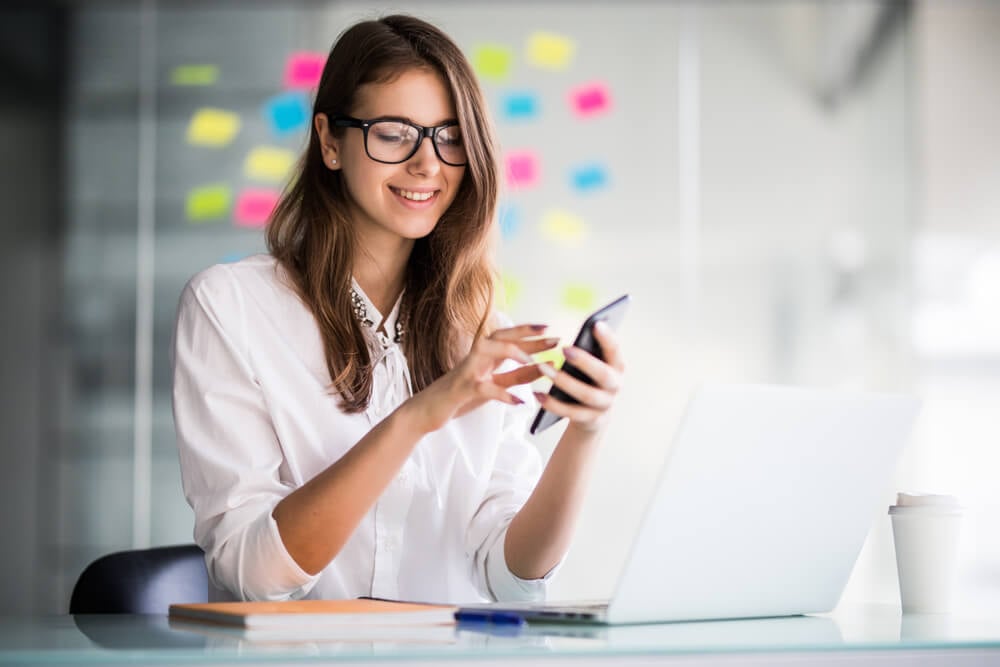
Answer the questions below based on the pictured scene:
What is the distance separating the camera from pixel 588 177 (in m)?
3.58

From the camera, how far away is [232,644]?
2.85ft

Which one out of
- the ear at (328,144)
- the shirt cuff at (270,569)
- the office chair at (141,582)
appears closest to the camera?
the shirt cuff at (270,569)

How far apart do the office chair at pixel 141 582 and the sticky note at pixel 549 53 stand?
2.26 meters

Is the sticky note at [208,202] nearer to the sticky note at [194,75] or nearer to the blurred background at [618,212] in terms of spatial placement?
the blurred background at [618,212]

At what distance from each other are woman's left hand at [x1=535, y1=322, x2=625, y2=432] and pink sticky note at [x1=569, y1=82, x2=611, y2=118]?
2.43 metres

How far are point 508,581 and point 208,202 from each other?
7.30ft

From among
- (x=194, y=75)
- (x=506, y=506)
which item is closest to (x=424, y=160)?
(x=506, y=506)

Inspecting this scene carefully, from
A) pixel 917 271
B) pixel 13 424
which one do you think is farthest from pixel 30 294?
Result: pixel 917 271

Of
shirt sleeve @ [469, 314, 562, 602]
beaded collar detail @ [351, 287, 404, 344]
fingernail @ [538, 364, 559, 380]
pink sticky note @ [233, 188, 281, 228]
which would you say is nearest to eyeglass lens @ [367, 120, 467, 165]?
beaded collar detail @ [351, 287, 404, 344]

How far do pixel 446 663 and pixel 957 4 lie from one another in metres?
3.35

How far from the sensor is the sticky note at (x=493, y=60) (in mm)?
3604

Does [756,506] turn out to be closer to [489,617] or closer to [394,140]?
[489,617]

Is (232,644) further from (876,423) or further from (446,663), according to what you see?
(876,423)

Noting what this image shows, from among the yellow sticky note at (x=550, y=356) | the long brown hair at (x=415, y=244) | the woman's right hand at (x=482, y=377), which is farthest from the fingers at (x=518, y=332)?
the long brown hair at (x=415, y=244)
